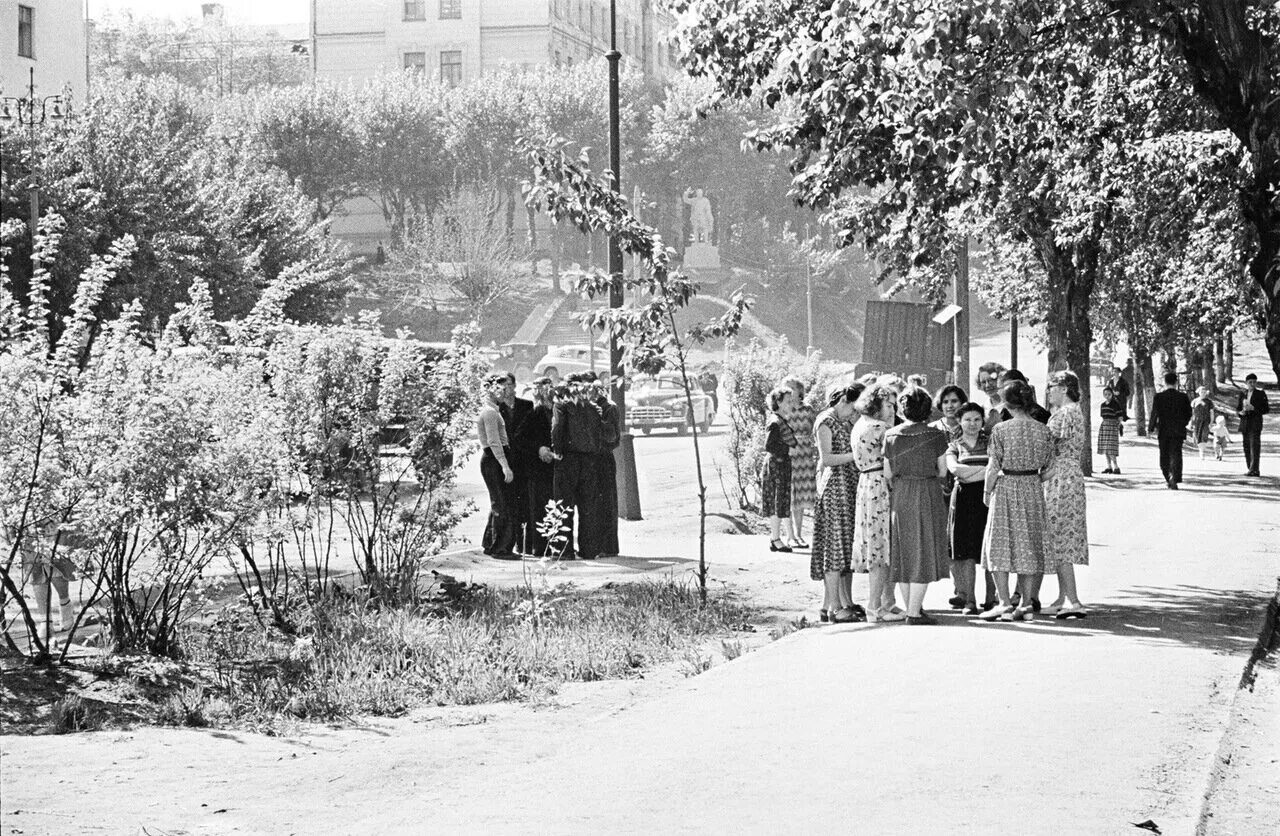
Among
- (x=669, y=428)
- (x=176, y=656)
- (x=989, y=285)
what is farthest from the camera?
(x=669, y=428)

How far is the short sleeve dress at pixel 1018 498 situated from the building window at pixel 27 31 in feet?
167

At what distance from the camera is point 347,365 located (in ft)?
40.0

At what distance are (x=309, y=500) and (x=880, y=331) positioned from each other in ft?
48.7

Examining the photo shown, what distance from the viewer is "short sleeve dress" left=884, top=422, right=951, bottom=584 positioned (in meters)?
11.7

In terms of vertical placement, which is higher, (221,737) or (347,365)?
(347,365)

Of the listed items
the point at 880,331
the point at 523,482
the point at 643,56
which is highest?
the point at 643,56

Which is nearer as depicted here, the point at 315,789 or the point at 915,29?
the point at 315,789

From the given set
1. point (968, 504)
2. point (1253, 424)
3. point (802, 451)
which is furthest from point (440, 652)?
point (1253, 424)

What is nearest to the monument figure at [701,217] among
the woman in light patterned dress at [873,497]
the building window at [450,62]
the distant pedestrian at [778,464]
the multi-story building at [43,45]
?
the building window at [450,62]

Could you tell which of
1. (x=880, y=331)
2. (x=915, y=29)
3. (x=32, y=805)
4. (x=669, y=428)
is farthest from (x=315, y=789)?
(x=669, y=428)

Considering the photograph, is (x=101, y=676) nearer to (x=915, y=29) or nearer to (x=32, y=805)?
(x=32, y=805)

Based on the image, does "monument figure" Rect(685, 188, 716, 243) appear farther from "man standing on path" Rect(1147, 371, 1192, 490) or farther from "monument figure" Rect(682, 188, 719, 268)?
"man standing on path" Rect(1147, 371, 1192, 490)

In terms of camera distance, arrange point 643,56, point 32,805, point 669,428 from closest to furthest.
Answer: point 32,805, point 669,428, point 643,56

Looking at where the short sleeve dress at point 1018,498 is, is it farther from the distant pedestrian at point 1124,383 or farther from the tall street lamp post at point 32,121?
the distant pedestrian at point 1124,383
